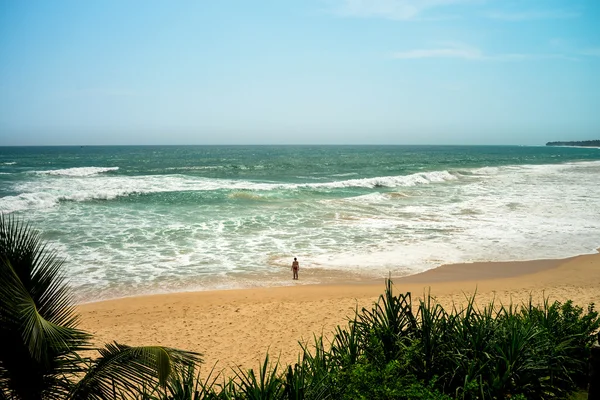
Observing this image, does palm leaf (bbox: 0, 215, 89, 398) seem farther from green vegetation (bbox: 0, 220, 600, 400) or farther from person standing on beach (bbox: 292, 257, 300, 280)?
person standing on beach (bbox: 292, 257, 300, 280)

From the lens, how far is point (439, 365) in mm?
5090

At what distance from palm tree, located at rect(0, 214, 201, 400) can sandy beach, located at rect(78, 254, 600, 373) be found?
4471mm

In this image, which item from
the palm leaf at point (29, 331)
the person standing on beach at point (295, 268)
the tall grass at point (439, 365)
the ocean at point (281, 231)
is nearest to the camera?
the palm leaf at point (29, 331)

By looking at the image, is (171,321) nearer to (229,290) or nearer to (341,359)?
(229,290)

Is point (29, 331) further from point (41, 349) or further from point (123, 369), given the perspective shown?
point (123, 369)

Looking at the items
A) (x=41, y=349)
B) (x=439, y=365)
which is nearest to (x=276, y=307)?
(x=439, y=365)

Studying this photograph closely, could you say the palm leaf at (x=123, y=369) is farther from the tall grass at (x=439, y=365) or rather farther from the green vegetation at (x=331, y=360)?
the tall grass at (x=439, y=365)

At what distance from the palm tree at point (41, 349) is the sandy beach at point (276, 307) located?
447 centimetres

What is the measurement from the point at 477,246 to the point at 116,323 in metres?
13.3

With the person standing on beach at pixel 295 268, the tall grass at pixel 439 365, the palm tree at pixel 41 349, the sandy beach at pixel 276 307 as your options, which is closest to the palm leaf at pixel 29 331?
the palm tree at pixel 41 349

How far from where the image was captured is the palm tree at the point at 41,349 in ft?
10.5

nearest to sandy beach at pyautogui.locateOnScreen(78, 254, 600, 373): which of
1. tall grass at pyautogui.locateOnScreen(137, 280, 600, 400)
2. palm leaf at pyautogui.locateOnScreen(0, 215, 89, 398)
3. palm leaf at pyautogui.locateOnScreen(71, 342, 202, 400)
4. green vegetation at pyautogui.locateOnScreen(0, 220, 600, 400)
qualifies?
tall grass at pyautogui.locateOnScreen(137, 280, 600, 400)

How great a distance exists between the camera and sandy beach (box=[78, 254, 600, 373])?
8.95m

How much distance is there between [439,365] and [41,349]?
416 centimetres
